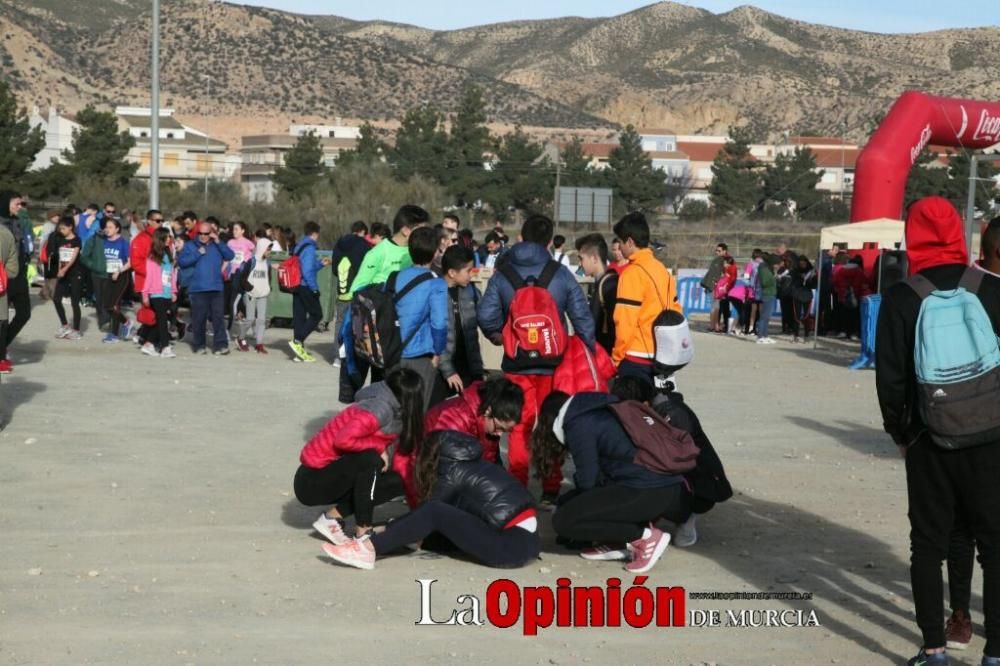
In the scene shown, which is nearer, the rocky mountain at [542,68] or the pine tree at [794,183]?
the pine tree at [794,183]

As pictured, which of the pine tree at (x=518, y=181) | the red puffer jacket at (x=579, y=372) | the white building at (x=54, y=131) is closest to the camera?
the red puffer jacket at (x=579, y=372)

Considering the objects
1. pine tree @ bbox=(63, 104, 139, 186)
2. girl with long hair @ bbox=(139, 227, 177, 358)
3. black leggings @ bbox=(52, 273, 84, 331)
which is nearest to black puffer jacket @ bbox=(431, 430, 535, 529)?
girl with long hair @ bbox=(139, 227, 177, 358)

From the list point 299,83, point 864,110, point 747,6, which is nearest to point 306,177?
point 299,83

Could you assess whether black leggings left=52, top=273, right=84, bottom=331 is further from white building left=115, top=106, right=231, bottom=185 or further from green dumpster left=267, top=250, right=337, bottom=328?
white building left=115, top=106, right=231, bottom=185

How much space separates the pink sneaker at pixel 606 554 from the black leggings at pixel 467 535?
1.22 ft

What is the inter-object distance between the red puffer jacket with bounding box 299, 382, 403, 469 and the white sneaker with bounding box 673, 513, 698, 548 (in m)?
1.64

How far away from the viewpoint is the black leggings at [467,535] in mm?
7551

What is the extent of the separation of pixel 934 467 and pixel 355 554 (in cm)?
298

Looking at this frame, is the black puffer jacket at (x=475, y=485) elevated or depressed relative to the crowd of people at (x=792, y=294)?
elevated

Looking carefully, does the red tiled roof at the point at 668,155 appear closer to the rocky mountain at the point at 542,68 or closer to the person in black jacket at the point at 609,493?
the rocky mountain at the point at 542,68

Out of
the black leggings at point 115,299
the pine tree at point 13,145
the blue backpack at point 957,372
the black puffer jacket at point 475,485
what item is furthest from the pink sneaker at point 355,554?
the pine tree at point 13,145

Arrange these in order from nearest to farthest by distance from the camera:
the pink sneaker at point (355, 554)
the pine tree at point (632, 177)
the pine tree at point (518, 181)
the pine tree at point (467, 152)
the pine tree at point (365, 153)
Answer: the pink sneaker at point (355, 554), the pine tree at point (365, 153), the pine tree at point (467, 152), the pine tree at point (518, 181), the pine tree at point (632, 177)

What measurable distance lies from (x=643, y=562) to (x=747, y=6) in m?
195

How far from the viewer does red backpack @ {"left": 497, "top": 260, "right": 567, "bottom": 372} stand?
347 inches
